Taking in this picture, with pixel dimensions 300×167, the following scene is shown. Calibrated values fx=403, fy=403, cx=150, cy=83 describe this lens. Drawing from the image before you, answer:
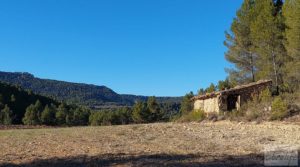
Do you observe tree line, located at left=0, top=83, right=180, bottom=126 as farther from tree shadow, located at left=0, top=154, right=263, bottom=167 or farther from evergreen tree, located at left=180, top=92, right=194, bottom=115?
tree shadow, located at left=0, top=154, right=263, bottom=167

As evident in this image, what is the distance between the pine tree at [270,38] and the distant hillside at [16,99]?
215 feet

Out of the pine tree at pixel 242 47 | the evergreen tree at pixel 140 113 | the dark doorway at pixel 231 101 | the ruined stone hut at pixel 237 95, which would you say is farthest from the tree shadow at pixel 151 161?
the evergreen tree at pixel 140 113

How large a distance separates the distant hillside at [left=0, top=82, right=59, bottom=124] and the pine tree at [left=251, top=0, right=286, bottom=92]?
215 ft

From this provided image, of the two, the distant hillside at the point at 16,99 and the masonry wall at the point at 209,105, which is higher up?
the distant hillside at the point at 16,99

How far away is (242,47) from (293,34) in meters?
10.9

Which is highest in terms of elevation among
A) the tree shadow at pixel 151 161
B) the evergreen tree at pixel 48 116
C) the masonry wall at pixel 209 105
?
the evergreen tree at pixel 48 116

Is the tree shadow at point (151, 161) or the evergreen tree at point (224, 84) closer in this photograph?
the tree shadow at point (151, 161)

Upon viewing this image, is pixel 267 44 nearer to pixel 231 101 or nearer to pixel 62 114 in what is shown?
pixel 231 101

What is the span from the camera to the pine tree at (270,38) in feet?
110

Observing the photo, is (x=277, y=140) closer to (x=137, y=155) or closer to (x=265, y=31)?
(x=137, y=155)

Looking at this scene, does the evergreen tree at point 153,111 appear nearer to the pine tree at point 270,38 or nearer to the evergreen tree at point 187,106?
the evergreen tree at point 187,106

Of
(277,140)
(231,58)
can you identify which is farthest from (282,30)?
(277,140)

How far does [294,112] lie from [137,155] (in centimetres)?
1430

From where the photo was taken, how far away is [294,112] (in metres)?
23.2
